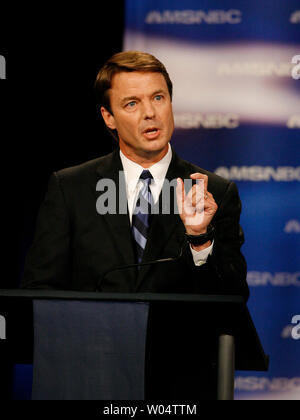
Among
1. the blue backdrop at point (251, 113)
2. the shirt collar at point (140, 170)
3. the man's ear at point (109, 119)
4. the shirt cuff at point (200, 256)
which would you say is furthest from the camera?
the blue backdrop at point (251, 113)

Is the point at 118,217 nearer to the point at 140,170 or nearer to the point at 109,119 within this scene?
the point at 140,170

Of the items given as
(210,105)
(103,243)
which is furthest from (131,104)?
(210,105)

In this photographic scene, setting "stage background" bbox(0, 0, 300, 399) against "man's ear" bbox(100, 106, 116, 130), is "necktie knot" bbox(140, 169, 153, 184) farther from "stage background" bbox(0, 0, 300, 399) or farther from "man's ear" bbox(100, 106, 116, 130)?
"stage background" bbox(0, 0, 300, 399)

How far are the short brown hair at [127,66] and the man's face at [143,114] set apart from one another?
2 centimetres

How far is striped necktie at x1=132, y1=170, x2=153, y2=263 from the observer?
2815 millimetres

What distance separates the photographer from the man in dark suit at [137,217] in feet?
8.08

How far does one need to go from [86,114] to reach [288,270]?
1564mm

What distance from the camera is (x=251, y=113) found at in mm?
4332

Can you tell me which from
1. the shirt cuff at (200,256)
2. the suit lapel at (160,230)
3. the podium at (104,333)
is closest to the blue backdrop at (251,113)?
the suit lapel at (160,230)

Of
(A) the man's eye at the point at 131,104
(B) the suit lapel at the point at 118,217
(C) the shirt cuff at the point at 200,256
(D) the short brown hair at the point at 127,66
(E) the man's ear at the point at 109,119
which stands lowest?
(C) the shirt cuff at the point at 200,256

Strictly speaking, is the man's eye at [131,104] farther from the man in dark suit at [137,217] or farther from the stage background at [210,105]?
the stage background at [210,105]

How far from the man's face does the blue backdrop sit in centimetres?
130

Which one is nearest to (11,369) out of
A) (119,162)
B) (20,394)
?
(20,394)
